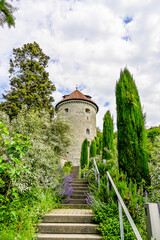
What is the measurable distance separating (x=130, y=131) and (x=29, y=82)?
9.96 meters

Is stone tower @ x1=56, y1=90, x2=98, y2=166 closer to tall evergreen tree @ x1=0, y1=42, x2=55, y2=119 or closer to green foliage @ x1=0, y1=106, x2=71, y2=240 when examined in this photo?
tall evergreen tree @ x1=0, y1=42, x2=55, y2=119

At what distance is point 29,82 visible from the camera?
40.5ft

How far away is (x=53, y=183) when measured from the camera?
5.02m

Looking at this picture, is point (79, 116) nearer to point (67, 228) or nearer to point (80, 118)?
point (80, 118)

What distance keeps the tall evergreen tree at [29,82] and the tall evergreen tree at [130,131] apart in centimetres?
805

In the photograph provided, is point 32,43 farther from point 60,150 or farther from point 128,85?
point 128,85

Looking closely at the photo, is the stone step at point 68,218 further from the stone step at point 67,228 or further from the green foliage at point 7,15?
the green foliage at point 7,15

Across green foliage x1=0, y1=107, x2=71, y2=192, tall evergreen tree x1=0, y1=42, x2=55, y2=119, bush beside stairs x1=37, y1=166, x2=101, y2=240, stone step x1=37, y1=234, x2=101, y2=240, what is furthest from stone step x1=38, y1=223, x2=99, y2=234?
tall evergreen tree x1=0, y1=42, x2=55, y2=119

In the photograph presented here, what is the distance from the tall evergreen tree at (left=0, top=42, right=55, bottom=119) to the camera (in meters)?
11.8

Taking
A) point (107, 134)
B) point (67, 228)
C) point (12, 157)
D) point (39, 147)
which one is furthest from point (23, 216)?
point (107, 134)

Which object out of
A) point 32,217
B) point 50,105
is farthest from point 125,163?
point 50,105

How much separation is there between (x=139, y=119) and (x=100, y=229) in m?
3.10

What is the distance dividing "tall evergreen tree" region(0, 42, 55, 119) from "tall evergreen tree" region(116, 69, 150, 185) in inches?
317

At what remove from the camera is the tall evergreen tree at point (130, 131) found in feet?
13.8
